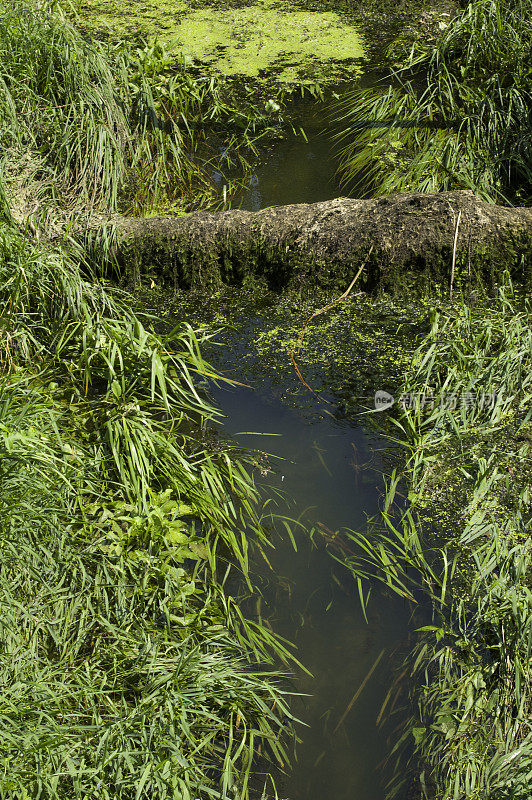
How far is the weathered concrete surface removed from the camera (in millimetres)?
2869

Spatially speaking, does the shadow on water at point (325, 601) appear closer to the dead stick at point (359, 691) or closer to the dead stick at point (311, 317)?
the dead stick at point (359, 691)

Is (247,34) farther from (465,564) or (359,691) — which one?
(359,691)

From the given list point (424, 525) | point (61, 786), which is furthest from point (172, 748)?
point (424, 525)

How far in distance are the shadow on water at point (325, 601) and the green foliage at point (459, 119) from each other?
1468 millimetres

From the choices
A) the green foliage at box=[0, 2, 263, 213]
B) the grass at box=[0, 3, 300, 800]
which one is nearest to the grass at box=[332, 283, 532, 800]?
the grass at box=[0, 3, 300, 800]

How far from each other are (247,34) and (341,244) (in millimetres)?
2557

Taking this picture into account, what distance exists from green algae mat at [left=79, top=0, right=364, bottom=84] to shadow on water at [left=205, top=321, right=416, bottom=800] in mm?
2527

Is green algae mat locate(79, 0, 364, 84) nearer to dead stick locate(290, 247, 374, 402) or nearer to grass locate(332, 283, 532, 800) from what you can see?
dead stick locate(290, 247, 374, 402)

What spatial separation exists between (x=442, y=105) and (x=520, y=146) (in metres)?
0.57

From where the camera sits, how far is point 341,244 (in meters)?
2.96

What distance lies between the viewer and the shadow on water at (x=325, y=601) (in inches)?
66.4

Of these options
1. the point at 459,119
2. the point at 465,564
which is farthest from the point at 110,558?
the point at 459,119

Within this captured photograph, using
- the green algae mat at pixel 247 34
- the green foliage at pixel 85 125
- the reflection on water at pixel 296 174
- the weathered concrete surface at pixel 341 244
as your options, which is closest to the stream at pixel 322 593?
the weathered concrete surface at pixel 341 244

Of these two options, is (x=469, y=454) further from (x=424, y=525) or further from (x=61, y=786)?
(x=61, y=786)
